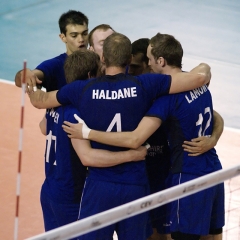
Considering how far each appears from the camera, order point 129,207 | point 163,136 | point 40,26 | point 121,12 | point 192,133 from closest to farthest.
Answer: point 129,207
point 192,133
point 163,136
point 40,26
point 121,12

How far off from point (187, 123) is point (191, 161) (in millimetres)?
378

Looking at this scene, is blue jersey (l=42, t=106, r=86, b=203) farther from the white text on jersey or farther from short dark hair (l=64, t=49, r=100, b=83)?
short dark hair (l=64, t=49, r=100, b=83)

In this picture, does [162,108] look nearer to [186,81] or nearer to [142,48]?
[186,81]

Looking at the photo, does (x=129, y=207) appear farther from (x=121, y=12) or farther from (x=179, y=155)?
(x=121, y=12)

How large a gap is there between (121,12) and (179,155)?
10.8m

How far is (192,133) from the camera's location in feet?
19.0

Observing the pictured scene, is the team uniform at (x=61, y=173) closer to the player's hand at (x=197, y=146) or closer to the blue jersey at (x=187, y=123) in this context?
the blue jersey at (x=187, y=123)

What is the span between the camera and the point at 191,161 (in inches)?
230

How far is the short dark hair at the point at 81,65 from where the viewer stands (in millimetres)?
5547

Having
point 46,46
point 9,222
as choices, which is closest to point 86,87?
point 9,222

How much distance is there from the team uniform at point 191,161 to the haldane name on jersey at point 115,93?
0.48m

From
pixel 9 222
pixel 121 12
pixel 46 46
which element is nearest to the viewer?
pixel 9 222

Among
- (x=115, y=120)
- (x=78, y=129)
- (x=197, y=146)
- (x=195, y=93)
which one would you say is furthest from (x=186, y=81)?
(x=78, y=129)

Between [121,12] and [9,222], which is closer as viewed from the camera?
[9,222]
